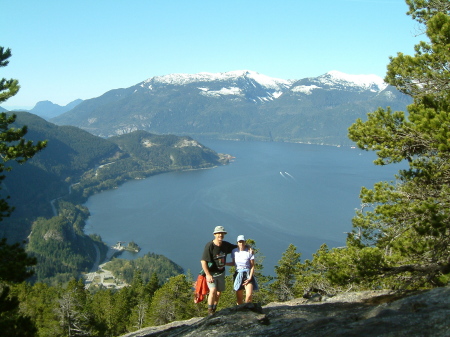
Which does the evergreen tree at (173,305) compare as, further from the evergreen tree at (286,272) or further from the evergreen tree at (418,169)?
the evergreen tree at (418,169)

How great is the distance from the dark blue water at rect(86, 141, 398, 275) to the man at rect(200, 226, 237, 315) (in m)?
72.2

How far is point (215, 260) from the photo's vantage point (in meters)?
9.02

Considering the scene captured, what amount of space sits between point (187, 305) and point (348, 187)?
139m

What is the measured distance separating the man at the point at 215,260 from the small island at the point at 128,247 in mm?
99351

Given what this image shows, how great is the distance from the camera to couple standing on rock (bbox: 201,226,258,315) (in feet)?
29.5

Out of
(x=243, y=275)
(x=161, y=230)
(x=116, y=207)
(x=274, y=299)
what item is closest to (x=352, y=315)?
(x=243, y=275)

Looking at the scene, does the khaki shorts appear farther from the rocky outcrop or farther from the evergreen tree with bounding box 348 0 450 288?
the evergreen tree with bounding box 348 0 450 288

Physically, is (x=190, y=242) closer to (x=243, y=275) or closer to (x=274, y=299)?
(x=274, y=299)

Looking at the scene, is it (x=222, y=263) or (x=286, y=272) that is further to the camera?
(x=286, y=272)

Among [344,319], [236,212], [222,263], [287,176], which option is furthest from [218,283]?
[287,176]

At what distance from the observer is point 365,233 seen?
35.3 ft

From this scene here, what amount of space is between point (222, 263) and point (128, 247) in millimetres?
104682

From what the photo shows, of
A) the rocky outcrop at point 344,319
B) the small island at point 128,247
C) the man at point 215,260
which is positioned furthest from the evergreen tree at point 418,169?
the small island at point 128,247

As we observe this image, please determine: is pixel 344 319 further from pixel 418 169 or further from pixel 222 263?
pixel 418 169
